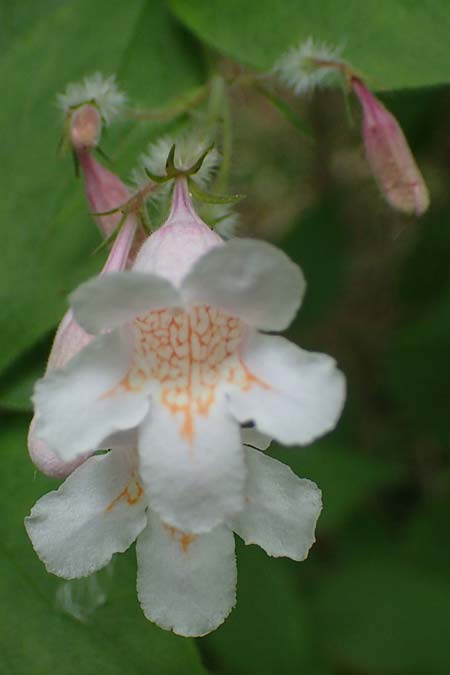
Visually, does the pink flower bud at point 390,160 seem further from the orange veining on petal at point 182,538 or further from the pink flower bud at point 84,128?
the orange veining on petal at point 182,538

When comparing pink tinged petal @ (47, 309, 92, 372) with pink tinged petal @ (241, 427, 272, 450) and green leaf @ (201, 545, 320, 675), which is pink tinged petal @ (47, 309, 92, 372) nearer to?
pink tinged petal @ (241, 427, 272, 450)

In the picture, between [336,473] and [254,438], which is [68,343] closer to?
[254,438]

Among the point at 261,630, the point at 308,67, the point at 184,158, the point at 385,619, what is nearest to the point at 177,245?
the point at 184,158

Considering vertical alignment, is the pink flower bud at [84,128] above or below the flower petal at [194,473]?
above

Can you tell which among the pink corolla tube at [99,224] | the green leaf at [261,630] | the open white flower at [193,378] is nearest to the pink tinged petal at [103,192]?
the pink corolla tube at [99,224]

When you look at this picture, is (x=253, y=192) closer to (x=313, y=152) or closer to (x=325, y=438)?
(x=313, y=152)

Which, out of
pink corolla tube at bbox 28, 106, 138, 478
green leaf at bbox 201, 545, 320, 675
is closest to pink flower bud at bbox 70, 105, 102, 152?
pink corolla tube at bbox 28, 106, 138, 478
